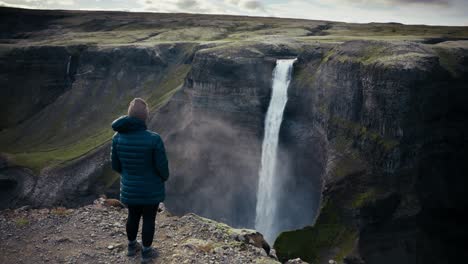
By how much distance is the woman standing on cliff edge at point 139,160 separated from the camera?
1204cm

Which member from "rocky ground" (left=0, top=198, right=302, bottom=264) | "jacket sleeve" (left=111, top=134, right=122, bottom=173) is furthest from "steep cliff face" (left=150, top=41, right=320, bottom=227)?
"jacket sleeve" (left=111, top=134, right=122, bottom=173)

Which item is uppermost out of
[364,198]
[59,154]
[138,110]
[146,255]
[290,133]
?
[138,110]

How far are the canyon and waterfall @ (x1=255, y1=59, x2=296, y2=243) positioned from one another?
983 mm

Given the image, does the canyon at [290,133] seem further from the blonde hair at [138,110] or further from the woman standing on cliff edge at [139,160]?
the blonde hair at [138,110]

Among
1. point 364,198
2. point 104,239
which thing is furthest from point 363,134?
point 104,239

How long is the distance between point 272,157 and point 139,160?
50515 mm

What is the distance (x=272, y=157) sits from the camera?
6184 centimetres

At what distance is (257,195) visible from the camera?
62344mm

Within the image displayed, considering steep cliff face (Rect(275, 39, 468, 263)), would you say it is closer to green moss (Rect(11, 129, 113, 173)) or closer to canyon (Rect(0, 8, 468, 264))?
canyon (Rect(0, 8, 468, 264))

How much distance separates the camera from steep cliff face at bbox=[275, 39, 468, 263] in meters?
47.8

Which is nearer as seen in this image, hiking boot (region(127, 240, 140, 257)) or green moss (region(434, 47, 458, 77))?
hiking boot (region(127, 240, 140, 257))

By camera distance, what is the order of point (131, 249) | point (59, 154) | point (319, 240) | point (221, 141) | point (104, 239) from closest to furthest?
1. point (131, 249)
2. point (104, 239)
3. point (319, 240)
4. point (221, 141)
5. point (59, 154)

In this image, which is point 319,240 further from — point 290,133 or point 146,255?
point 146,255

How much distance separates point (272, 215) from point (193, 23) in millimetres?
98658
